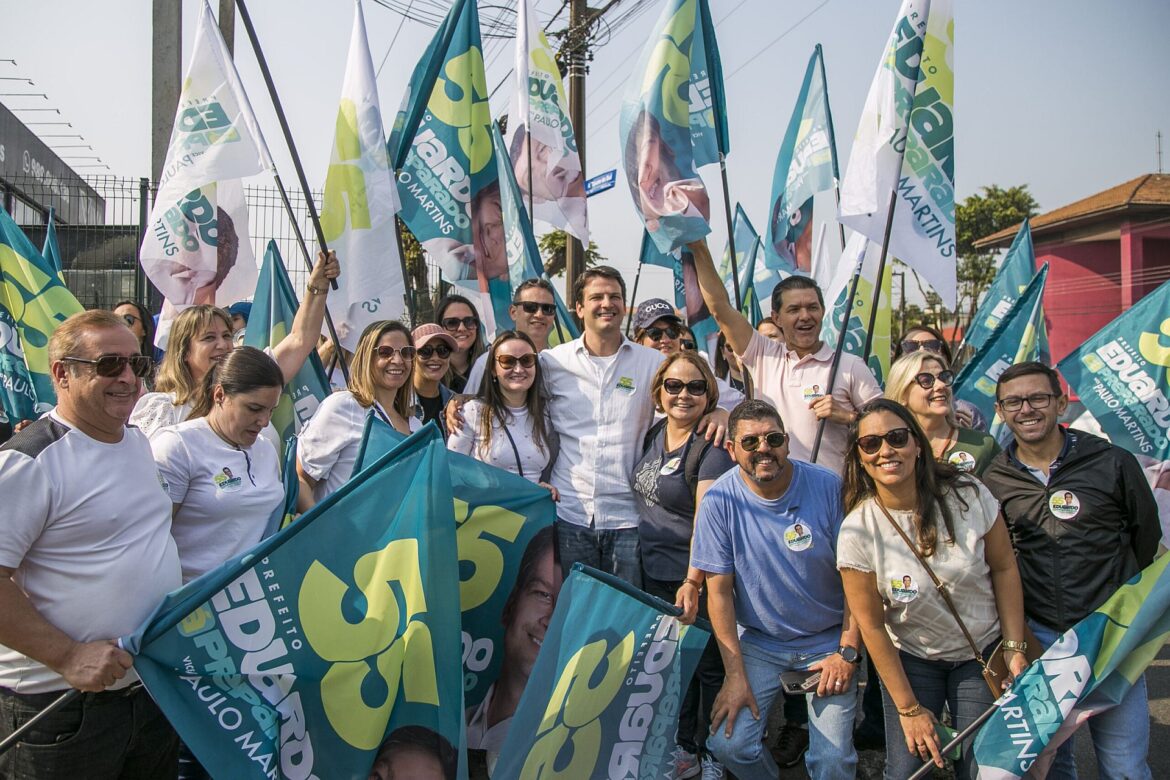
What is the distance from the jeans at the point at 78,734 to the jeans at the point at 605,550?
195cm

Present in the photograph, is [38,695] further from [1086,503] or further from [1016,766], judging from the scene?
[1086,503]

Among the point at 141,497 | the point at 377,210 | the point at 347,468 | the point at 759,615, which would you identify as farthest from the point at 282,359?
the point at 759,615

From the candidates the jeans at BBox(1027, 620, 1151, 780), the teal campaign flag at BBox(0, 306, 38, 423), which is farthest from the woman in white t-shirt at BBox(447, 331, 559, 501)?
the teal campaign flag at BBox(0, 306, 38, 423)

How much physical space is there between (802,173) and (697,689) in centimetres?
557

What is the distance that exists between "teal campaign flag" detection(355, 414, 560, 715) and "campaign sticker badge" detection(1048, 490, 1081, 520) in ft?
7.02

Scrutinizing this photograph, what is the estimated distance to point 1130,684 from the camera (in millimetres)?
3346

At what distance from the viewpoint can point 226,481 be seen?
3340 millimetres

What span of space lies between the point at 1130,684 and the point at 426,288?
1119cm

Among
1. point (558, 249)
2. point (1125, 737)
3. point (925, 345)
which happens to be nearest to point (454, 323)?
point (925, 345)

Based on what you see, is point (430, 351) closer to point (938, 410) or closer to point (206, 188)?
point (206, 188)

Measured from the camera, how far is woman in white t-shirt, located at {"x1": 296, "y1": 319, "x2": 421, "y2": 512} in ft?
13.7

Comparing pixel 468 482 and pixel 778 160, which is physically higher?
pixel 778 160

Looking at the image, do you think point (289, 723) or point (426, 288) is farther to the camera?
point (426, 288)

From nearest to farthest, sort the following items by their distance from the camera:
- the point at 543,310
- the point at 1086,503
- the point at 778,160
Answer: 1. the point at 1086,503
2. the point at 543,310
3. the point at 778,160
